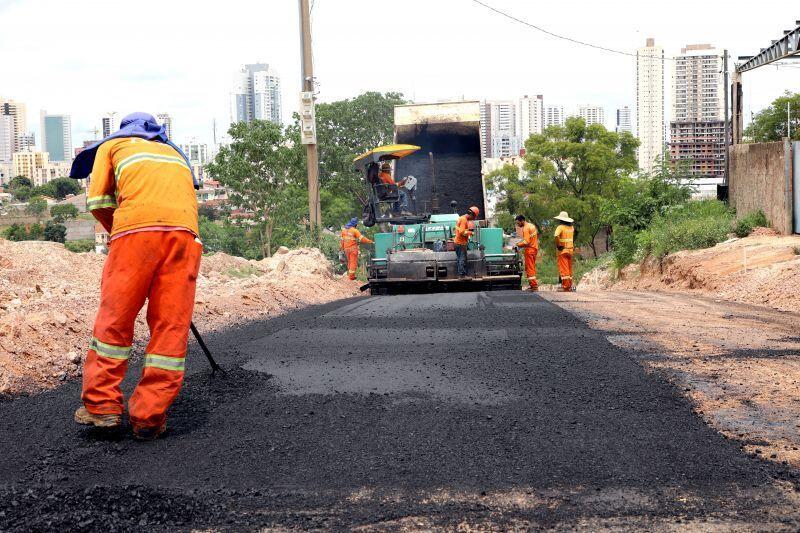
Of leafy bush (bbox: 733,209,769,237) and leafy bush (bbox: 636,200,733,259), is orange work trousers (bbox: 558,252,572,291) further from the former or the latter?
leafy bush (bbox: 733,209,769,237)

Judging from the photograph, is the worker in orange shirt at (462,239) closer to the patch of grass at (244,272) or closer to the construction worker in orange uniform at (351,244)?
the patch of grass at (244,272)

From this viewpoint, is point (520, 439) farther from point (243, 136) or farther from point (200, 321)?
point (243, 136)

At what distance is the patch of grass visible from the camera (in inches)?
674

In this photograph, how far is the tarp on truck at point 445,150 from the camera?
1761 centimetres

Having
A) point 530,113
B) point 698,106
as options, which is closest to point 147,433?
point 698,106

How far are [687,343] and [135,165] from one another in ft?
16.0

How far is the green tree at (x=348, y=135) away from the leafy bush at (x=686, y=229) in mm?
23840

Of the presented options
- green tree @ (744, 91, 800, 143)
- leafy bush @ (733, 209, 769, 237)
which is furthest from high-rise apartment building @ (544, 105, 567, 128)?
leafy bush @ (733, 209, 769, 237)

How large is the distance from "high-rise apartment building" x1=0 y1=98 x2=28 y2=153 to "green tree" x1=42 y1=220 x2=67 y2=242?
472 ft

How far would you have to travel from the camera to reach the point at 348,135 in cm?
4462

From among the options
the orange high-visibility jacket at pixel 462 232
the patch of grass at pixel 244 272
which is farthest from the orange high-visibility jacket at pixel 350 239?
the orange high-visibility jacket at pixel 462 232

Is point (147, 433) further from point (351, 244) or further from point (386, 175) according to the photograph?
point (351, 244)

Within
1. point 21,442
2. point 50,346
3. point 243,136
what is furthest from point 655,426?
point 243,136

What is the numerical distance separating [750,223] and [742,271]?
3.44 m
